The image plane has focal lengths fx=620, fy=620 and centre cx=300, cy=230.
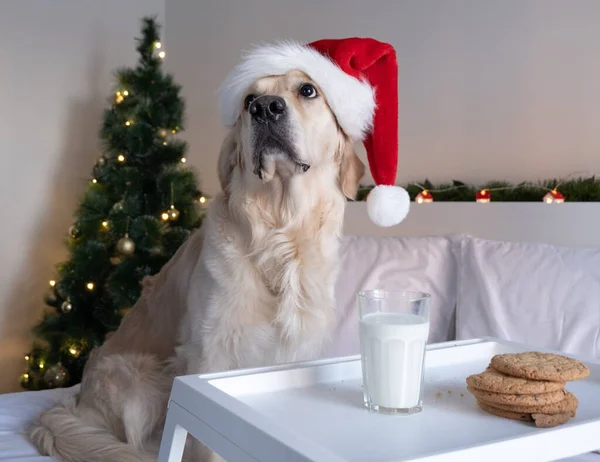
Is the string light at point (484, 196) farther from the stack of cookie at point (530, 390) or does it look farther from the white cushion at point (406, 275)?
the stack of cookie at point (530, 390)

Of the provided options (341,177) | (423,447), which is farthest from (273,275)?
(423,447)

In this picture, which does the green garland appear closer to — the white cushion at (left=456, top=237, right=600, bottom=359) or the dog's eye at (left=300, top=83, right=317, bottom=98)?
the white cushion at (left=456, top=237, right=600, bottom=359)

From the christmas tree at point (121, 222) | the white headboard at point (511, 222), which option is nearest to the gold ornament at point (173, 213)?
the christmas tree at point (121, 222)

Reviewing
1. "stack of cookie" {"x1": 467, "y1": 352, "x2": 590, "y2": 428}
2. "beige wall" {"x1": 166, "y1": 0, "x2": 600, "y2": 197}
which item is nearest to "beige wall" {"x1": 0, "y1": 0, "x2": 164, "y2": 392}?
"beige wall" {"x1": 166, "y1": 0, "x2": 600, "y2": 197}

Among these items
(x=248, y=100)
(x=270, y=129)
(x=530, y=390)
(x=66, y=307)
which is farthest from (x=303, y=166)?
(x=66, y=307)

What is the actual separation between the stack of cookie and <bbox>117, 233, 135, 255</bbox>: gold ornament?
7.79ft

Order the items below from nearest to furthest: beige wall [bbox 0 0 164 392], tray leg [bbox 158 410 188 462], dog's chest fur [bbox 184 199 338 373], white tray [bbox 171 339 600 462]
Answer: white tray [bbox 171 339 600 462] < tray leg [bbox 158 410 188 462] < dog's chest fur [bbox 184 199 338 373] < beige wall [bbox 0 0 164 392]

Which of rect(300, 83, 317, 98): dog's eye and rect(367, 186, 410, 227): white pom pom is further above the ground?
rect(300, 83, 317, 98): dog's eye

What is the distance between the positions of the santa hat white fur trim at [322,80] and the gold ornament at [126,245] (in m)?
1.61

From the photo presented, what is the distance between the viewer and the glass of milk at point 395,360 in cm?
90

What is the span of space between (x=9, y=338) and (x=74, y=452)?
2258 mm

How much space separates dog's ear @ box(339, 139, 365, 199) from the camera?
1.63m

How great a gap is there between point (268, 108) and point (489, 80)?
4.48 feet

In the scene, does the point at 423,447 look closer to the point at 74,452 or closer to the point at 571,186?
the point at 74,452
